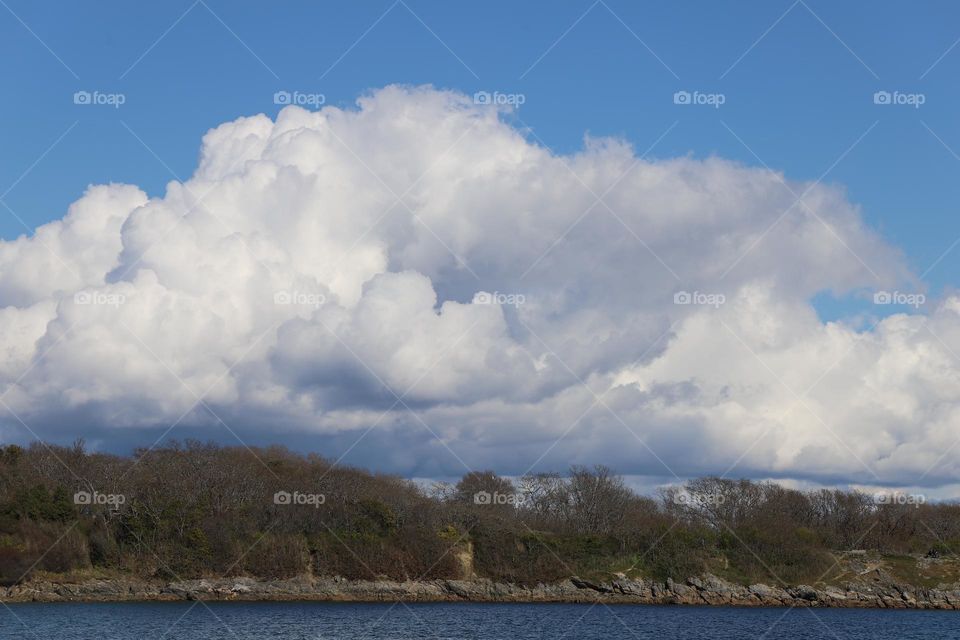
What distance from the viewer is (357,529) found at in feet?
401

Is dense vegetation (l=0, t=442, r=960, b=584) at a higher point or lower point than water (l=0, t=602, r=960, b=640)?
higher

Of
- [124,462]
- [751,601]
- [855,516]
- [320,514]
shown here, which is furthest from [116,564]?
[855,516]

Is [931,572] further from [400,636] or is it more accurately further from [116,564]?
[116,564]

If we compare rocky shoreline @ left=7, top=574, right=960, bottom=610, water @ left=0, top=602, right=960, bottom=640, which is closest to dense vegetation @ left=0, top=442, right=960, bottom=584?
rocky shoreline @ left=7, top=574, right=960, bottom=610

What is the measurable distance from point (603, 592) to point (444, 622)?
40532 millimetres

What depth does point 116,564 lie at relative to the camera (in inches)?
4333

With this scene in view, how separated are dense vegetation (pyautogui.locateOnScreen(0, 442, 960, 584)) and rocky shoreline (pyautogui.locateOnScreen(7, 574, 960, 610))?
2.23 meters

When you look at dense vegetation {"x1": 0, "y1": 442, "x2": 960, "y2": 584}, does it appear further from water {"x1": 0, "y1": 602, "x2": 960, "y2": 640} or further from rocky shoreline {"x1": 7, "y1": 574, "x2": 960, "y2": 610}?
water {"x1": 0, "y1": 602, "x2": 960, "y2": 640}

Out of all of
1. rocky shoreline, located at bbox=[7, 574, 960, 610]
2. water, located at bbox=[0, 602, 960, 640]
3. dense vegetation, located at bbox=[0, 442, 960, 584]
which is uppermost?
dense vegetation, located at bbox=[0, 442, 960, 584]

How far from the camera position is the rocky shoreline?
110 meters

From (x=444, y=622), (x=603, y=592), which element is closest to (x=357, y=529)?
(x=603, y=592)

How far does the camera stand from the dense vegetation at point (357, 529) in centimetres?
11219

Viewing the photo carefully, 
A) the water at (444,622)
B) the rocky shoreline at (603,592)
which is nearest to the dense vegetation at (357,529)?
the rocky shoreline at (603,592)

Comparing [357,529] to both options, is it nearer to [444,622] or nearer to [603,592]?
[603,592]
